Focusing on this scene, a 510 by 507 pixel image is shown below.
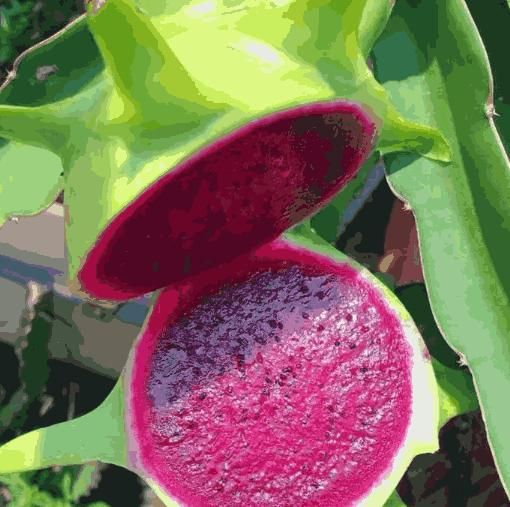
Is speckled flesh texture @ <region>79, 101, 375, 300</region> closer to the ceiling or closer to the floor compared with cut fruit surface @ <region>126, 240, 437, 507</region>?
closer to the ceiling

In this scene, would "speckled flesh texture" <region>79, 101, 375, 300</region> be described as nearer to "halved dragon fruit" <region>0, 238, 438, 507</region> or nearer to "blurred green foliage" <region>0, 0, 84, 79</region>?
"halved dragon fruit" <region>0, 238, 438, 507</region>

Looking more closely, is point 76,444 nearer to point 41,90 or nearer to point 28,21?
point 41,90

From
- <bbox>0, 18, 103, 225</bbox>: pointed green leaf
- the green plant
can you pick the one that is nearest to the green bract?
the green plant

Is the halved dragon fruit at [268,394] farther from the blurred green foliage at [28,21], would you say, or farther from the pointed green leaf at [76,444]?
the blurred green foliage at [28,21]

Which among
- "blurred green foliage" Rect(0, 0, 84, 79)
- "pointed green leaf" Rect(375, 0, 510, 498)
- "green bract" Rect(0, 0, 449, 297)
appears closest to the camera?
"green bract" Rect(0, 0, 449, 297)

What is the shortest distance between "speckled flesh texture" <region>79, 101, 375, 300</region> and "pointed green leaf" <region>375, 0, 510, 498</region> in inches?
2.9

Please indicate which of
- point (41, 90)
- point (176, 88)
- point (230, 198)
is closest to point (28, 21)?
point (41, 90)

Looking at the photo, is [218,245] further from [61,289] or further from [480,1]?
[61,289]

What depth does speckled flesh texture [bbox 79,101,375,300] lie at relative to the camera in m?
0.45

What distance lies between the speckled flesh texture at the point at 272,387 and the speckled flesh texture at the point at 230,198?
6cm

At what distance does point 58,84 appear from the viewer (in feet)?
1.88

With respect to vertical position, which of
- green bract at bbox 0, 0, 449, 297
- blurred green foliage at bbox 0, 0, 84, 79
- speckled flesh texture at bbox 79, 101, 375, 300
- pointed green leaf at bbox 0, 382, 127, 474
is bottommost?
pointed green leaf at bbox 0, 382, 127, 474

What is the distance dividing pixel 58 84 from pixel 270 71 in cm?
24

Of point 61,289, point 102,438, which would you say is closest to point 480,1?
point 102,438
